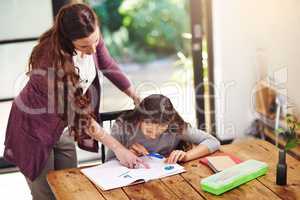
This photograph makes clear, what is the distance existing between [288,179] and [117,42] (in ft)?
13.4

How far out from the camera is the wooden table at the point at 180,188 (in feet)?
6.60

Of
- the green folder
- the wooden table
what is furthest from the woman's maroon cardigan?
the green folder

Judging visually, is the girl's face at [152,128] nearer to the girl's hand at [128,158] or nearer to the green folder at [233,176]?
the girl's hand at [128,158]

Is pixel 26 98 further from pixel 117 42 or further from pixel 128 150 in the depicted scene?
pixel 117 42

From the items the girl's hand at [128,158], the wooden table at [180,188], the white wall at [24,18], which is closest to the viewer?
the wooden table at [180,188]

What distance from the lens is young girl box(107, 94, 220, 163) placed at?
8.16 ft

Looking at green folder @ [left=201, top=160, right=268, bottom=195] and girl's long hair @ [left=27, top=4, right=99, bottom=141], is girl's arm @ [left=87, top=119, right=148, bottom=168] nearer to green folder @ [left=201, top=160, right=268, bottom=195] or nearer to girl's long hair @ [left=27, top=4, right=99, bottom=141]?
girl's long hair @ [left=27, top=4, right=99, bottom=141]

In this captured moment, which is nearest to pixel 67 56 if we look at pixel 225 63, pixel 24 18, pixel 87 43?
pixel 87 43

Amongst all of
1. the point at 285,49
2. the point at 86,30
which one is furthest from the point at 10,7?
the point at 285,49

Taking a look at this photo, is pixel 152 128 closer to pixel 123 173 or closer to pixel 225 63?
pixel 123 173

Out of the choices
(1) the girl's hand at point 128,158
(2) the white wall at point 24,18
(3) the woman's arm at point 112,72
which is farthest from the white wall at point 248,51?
(1) the girl's hand at point 128,158

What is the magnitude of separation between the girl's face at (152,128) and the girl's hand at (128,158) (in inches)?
8.9

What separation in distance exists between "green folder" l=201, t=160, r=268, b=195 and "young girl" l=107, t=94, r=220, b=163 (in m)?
0.31

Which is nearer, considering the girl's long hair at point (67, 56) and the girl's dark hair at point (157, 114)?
the girl's long hair at point (67, 56)
